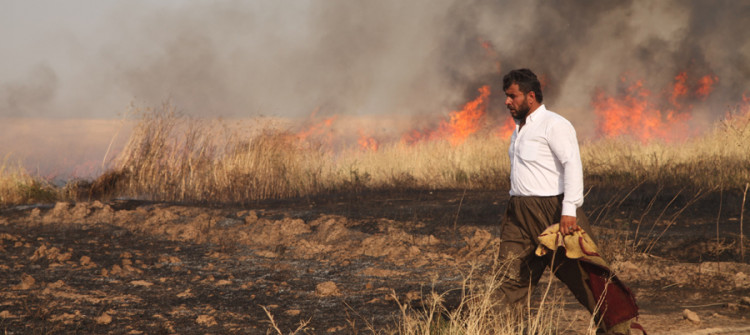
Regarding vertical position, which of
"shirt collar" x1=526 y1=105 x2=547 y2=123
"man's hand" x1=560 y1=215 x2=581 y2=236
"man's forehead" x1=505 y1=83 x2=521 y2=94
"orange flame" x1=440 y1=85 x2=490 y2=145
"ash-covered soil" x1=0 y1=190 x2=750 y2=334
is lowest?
"ash-covered soil" x1=0 y1=190 x2=750 y2=334

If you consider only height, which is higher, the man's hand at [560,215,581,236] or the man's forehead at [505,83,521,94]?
the man's forehead at [505,83,521,94]

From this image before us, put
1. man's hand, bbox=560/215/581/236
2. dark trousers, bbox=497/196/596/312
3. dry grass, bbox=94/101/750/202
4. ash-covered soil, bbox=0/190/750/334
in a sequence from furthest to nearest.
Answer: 1. dry grass, bbox=94/101/750/202
2. ash-covered soil, bbox=0/190/750/334
3. dark trousers, bbox=497/196/596/312
4. man's hand, bbox=560/215/581/236

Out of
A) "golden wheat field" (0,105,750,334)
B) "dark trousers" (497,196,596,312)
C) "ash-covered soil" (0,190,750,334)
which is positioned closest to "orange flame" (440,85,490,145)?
"golden wheat field" (0,105,750,334)

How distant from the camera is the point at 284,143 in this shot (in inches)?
498

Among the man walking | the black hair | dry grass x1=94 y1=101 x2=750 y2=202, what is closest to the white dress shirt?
the man walking

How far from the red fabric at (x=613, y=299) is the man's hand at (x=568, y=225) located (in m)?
0.23

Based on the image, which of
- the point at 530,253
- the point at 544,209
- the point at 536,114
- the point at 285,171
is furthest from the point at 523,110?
the point at 285,171

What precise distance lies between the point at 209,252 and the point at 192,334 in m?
3.05

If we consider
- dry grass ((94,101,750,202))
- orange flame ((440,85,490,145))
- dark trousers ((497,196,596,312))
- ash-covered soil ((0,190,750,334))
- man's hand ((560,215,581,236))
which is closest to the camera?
man's hand ((560,215,581,236))

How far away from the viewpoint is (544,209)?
3281 millimetres

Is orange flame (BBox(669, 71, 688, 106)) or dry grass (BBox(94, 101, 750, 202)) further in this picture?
orange flame (BBox(669, 71, 688, 106))

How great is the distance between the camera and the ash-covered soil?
13.9 ft

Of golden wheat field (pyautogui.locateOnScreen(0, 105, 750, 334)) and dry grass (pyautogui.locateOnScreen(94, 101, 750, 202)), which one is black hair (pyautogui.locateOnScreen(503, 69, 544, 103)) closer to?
golden wheat field (pyautogui.locateOnScreen(0, 105, 750, 334))

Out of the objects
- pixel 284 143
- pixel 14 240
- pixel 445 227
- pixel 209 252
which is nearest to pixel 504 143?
pixel 284 143
